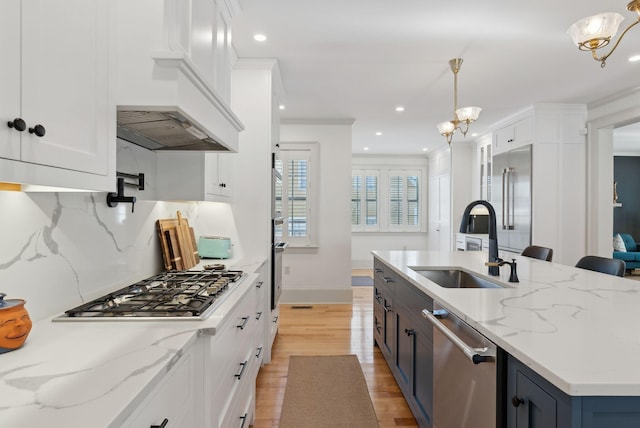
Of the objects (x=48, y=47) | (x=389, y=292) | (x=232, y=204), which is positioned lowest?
(x=389, y=292)

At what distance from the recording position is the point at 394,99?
4383 mm

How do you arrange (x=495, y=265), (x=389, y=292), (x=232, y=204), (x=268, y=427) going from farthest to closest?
(x=232, y=204), (x=389, y=292), (x=268, y=427), (x=495, y=265)

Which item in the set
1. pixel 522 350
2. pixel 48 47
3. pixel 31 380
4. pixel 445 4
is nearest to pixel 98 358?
pixel 31 380

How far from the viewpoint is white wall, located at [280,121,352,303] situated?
510 cm

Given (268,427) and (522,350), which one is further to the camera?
(268,427)

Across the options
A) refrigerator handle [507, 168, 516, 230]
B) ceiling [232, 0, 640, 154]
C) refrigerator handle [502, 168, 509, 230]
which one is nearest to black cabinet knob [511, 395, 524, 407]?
Result: ceiling [232, 0, 640, 154]

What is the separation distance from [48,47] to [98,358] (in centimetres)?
77

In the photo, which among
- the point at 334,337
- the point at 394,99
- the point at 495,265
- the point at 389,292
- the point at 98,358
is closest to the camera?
the point at 98,358

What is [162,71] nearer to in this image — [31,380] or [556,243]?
[31,380]

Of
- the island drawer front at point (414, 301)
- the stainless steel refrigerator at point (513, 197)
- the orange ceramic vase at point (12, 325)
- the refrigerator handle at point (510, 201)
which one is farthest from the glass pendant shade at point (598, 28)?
the refrigerator handle at point (510, 201)

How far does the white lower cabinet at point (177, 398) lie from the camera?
82 cm

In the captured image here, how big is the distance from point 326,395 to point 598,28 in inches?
111

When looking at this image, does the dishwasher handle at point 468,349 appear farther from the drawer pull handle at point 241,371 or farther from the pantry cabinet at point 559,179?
the pantry cabinet at point 559,179

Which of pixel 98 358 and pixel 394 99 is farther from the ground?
pixel 394 99
